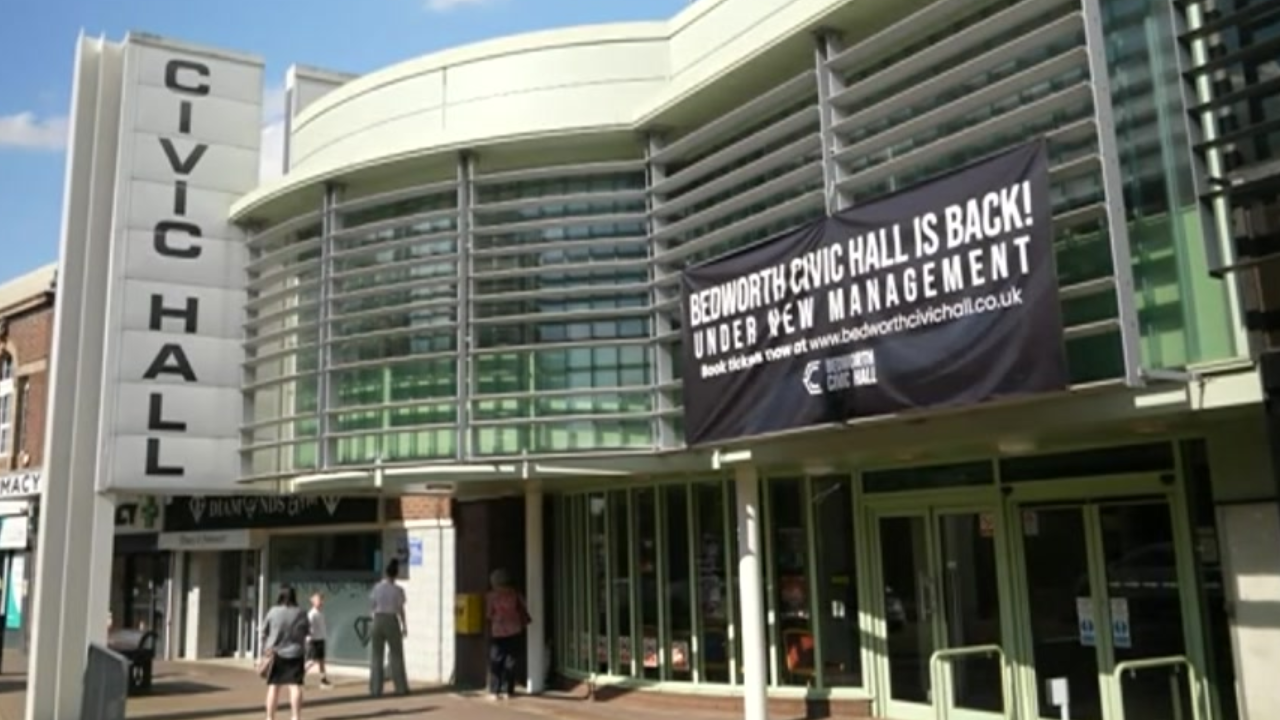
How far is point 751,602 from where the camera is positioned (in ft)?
40.9

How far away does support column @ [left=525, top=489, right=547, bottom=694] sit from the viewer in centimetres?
1678

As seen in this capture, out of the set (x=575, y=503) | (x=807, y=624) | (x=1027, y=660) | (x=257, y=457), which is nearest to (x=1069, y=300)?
(x=1027, y=660)

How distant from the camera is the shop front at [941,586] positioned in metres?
10.5

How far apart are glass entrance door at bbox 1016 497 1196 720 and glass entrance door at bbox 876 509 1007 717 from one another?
41cm

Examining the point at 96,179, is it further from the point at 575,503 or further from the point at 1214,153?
the point at 1214,153

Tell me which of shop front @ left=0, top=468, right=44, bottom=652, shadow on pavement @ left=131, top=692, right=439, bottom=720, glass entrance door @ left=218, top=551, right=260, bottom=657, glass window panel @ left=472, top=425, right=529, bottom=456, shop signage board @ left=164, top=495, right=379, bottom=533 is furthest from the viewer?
shop front @ left=0, top=468, right=44, bottom=652

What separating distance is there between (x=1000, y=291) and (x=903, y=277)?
1.03 meters

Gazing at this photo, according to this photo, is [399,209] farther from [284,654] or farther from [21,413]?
[21,413]

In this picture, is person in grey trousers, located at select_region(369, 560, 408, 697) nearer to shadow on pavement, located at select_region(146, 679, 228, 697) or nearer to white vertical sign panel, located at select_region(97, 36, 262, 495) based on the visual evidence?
white vertical sign panel, located at select_region(97, 36, 262, 495)

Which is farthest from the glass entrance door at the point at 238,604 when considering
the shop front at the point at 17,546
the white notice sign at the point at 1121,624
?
the white notice sign at the point at 1121,624

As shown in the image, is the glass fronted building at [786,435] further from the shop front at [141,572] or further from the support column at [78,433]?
the shop front at [141,572]

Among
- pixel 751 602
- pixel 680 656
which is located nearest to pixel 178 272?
pixel 680 656

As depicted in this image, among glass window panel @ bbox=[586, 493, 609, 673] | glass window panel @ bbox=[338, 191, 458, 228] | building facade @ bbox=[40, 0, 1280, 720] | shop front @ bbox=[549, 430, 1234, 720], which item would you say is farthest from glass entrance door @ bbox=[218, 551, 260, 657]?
glass window panel @ bbox=[338, 191, 458, 228]

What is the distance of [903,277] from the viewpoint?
9.80 metres
